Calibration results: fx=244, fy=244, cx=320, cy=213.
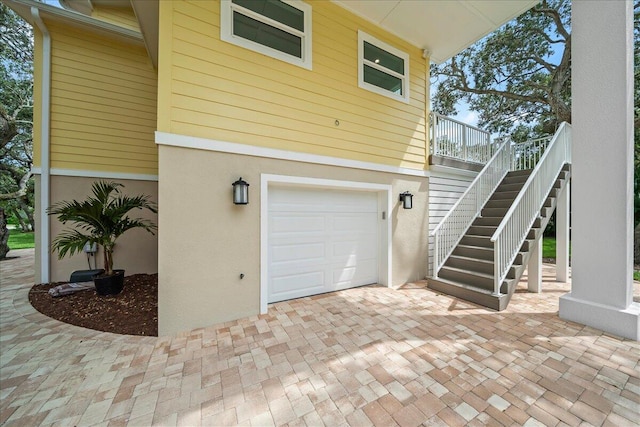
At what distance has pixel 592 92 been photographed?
3.17 meters

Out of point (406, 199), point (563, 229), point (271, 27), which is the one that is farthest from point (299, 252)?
point (563, 229)

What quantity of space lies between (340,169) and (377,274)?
2.31 metres

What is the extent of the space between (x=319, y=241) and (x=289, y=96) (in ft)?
8.02

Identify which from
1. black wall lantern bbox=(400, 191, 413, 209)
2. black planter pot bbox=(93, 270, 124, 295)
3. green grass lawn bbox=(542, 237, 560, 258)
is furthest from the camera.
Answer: green grass lawn bbox=(542, 237, 560, 258)

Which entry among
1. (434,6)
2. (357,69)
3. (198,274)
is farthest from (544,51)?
(198,274)

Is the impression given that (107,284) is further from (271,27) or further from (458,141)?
(458,141)

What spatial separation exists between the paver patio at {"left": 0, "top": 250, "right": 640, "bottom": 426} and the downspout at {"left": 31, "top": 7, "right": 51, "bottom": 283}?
1.52m

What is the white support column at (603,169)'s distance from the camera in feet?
9.70

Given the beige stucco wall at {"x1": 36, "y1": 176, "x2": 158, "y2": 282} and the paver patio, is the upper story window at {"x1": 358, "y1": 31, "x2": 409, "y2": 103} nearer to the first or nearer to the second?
the paver patio

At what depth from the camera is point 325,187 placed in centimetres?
432

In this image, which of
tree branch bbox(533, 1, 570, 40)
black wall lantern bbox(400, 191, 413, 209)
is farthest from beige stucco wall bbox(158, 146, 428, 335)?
tree branch bbox(533, 1, 570, 40)

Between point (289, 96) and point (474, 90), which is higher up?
point (474, 90)

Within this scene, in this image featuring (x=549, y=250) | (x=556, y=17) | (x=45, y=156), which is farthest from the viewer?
(x=549, y=250)

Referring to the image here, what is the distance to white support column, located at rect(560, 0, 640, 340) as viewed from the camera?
9.70ft
